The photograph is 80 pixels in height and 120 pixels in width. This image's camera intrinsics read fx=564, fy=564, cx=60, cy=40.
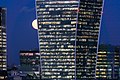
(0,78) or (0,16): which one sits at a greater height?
(0,16)

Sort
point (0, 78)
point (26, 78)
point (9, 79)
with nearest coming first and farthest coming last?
1. point (0, 78)
2. point (9, 79)
3. point (26, 78)

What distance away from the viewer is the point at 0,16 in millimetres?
198875

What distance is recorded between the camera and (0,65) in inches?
7825

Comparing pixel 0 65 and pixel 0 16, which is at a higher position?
pixel 0 16

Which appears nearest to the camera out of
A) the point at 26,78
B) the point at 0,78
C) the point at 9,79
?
the point at 0,78

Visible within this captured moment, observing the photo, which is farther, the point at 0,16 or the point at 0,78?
the point at 0,16

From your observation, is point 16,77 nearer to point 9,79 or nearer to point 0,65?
point 9,79

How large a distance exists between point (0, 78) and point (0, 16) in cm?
4597

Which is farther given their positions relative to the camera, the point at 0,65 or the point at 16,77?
the point at 0,65

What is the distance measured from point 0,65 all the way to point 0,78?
4177 centimetres

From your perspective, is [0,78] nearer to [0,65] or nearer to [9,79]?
[9,79]

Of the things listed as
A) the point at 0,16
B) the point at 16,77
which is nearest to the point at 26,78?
the point at 16,77

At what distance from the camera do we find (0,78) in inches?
6191

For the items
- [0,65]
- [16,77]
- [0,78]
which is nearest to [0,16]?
[0,65]
